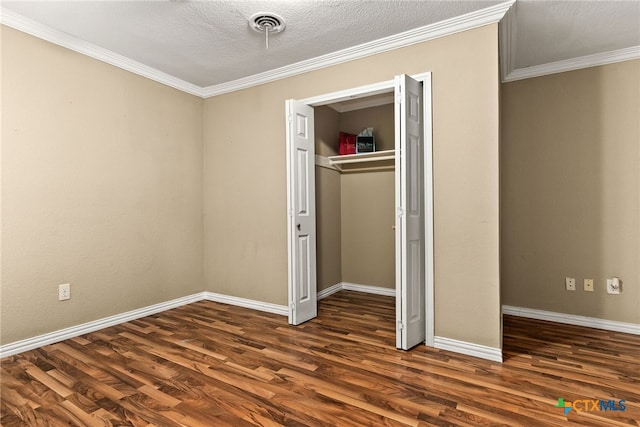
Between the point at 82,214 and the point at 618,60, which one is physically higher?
the point at 618,60

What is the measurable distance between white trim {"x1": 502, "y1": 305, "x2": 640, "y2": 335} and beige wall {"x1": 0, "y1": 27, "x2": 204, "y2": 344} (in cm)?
351

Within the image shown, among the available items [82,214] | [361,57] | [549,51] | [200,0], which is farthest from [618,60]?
[82,214]

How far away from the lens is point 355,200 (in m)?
4.61

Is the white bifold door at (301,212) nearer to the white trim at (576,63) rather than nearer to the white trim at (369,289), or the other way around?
the white trim at (369,289)

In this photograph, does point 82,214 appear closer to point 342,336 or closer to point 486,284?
point 342,336

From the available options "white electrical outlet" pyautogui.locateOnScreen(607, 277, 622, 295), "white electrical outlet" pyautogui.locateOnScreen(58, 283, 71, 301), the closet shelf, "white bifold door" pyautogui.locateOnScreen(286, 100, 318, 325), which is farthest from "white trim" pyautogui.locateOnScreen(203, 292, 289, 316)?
A: "white electrical outlet" pyautogui.locateOnScreen(607, 277, 622, 295)

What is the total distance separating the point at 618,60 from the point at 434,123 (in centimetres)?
191

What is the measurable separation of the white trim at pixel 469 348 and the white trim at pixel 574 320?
4.19 feet

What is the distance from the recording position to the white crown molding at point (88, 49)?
8.39 ft

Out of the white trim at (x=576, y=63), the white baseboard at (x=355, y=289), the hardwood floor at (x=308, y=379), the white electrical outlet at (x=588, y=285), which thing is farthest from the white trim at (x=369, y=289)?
the white trim at (x=576, y=63)

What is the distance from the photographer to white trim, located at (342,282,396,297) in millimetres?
4308

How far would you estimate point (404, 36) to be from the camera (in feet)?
9.25

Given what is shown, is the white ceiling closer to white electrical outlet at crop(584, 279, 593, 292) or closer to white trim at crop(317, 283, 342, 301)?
white electrical outlet at crop(584, 279, 593, 292)

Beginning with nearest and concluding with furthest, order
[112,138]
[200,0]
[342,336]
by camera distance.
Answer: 1. [200,0]
2. [342,336]
3. [112,138]
